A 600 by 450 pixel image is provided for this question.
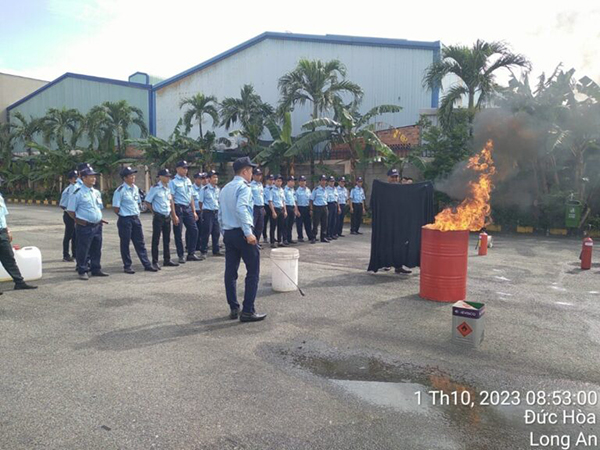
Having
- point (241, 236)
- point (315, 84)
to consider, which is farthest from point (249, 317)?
point (315, 84)

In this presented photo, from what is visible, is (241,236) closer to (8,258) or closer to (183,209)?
(8,258)

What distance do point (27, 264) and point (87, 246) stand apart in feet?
3.03

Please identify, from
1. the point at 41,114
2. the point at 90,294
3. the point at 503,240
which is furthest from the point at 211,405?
the point at 41,114

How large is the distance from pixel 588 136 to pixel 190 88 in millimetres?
23391

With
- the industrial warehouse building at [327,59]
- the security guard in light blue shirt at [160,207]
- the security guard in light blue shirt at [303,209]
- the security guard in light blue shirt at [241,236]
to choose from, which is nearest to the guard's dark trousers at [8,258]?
the security guard in light blue shirt at [160,207]

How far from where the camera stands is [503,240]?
560 inches

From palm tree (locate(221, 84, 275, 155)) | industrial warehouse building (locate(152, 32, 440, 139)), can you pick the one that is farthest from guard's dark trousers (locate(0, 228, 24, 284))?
industrial warehouse building (locate(152, 32, 440, 139))

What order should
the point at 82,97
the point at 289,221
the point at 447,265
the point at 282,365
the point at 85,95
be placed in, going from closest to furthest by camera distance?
the point at 282,365 → the point at 447,265 → the point at 289,221 → the point at 85,95 → the point at 82,97

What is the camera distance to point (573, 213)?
47.1 feet

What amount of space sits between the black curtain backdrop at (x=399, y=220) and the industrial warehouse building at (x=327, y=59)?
13.8 m

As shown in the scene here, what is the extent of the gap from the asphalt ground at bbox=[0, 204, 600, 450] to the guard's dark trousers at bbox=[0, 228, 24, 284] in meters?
0.27

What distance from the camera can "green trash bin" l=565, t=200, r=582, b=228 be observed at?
14.3m

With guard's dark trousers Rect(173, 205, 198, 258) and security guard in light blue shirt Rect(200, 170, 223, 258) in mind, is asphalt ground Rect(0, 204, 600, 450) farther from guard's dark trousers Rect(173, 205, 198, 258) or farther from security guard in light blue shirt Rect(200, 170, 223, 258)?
security guard in light blue shirt Rect(200, 170, 223, 258)

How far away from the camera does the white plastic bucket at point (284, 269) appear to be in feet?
22.6
